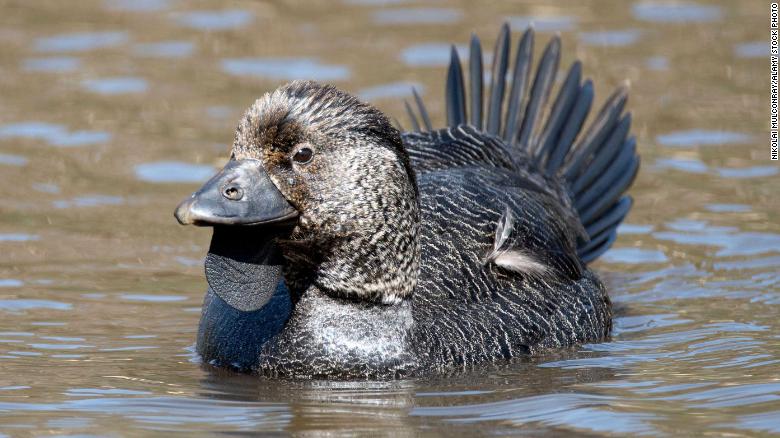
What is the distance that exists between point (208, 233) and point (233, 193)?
4.72 meters

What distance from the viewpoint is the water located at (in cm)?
850

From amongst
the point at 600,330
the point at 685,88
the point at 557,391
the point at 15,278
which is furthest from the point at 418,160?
the point at 685,88

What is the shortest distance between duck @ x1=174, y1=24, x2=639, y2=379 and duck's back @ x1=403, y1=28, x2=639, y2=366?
0.05 ft

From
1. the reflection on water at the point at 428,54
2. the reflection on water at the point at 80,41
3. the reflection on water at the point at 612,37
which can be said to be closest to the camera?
the reflection on water at the point at 428,54

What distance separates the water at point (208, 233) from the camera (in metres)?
8.50

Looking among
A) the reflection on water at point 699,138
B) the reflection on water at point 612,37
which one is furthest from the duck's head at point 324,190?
the reflection on water at point 612,37

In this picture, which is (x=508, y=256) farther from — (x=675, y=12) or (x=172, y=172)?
(x=675, y=12)

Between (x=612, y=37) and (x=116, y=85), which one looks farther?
(x=612, y=37)

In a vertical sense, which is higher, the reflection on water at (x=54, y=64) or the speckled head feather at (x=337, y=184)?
the speckled head feather at (x=337, y=184)

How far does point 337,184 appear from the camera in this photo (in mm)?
8445

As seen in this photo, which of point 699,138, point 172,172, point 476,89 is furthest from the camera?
point 699,138

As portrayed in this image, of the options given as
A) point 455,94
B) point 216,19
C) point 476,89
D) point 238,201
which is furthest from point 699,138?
point 238,201

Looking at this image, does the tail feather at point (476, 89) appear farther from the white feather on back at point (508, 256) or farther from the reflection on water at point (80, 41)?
the reflection on water at point (80, 41)

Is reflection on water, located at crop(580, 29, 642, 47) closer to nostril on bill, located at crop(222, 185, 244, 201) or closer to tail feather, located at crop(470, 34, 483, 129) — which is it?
tail feather, located at crop(470, 34, 483, 129)
